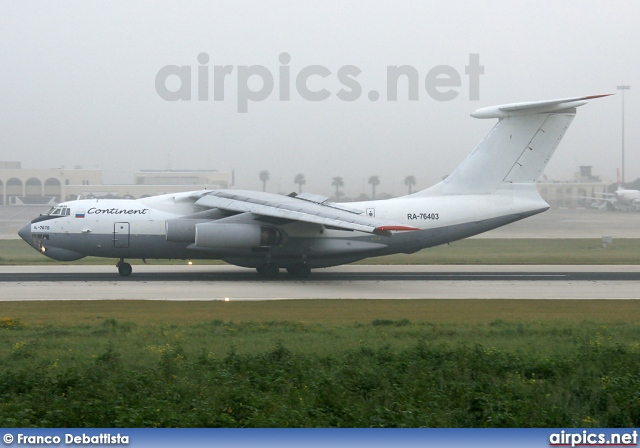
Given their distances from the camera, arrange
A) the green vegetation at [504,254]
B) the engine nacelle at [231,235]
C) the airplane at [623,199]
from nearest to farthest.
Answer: the engine nacelle at [231,235] < the green vegetation at [504,254] < the airplane at [623,199]

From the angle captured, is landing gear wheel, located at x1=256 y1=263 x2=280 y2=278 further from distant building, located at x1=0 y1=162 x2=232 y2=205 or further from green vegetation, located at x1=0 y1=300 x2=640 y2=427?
green vegetation, located at x1=0 y1=300 x2=640 y2=427

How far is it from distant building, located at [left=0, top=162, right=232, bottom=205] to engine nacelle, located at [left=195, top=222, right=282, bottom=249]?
1015 cm

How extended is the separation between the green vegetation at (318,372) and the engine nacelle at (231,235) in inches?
317

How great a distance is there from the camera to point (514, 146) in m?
26.6

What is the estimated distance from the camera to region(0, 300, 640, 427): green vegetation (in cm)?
868

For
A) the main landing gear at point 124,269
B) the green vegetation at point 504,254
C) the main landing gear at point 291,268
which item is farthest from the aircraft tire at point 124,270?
the green vegetation at point 504,254

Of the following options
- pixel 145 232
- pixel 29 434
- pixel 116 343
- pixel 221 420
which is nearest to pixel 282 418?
pixel 221 420

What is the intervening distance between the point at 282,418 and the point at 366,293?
14184 millimetres

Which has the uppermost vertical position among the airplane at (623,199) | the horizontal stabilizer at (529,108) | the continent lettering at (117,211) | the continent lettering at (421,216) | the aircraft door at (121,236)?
the horizontal stabilizer at (529,108)

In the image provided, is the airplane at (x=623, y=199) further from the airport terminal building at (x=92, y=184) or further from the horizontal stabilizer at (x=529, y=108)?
the horizontal stabilizer at (x=529, y=108)

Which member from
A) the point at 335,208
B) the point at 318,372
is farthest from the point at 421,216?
the point at 318,372

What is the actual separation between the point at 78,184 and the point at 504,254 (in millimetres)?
23751

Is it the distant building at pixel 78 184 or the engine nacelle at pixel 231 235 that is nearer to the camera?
the engine nacelle at pixel 231 235

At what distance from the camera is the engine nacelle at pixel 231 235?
24984mm
